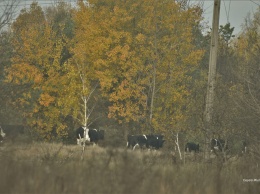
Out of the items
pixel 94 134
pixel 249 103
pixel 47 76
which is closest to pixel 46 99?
pixel 47 76

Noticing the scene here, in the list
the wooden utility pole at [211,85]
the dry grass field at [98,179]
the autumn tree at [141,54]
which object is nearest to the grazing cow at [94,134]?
the autumn tree at [141,54]

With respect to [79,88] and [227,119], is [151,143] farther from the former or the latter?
[227,119]

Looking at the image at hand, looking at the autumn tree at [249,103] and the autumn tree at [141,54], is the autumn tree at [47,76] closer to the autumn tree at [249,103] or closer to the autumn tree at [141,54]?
the autumn tree at [141,54]

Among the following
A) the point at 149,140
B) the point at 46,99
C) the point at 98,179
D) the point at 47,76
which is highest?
the point at 47,76

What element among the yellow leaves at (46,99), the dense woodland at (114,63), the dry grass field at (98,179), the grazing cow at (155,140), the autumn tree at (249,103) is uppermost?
the dense woodland at (114,63)

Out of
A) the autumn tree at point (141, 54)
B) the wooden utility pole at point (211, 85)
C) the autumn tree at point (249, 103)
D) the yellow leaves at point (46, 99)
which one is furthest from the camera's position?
the autumn tree at point (141, 54)

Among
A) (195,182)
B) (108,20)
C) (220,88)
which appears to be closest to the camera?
(195,182)

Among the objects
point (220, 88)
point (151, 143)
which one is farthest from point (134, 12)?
point (220, 88)

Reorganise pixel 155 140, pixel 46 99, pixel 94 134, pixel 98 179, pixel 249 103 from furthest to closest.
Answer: pixel 94 134 → pixel 46 99 → pixel 155 140 → pixel 249 103 → pixel 98 179

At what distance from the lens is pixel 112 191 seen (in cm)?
628

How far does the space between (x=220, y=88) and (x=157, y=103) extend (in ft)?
60.8

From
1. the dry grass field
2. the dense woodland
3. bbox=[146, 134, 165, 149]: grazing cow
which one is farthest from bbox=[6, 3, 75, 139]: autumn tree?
the dry grass field

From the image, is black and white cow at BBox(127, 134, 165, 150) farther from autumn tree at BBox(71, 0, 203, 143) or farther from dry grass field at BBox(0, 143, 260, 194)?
dry grass field at BBox(0, 143, 260, 194)

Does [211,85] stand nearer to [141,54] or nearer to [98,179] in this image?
[98,179]
